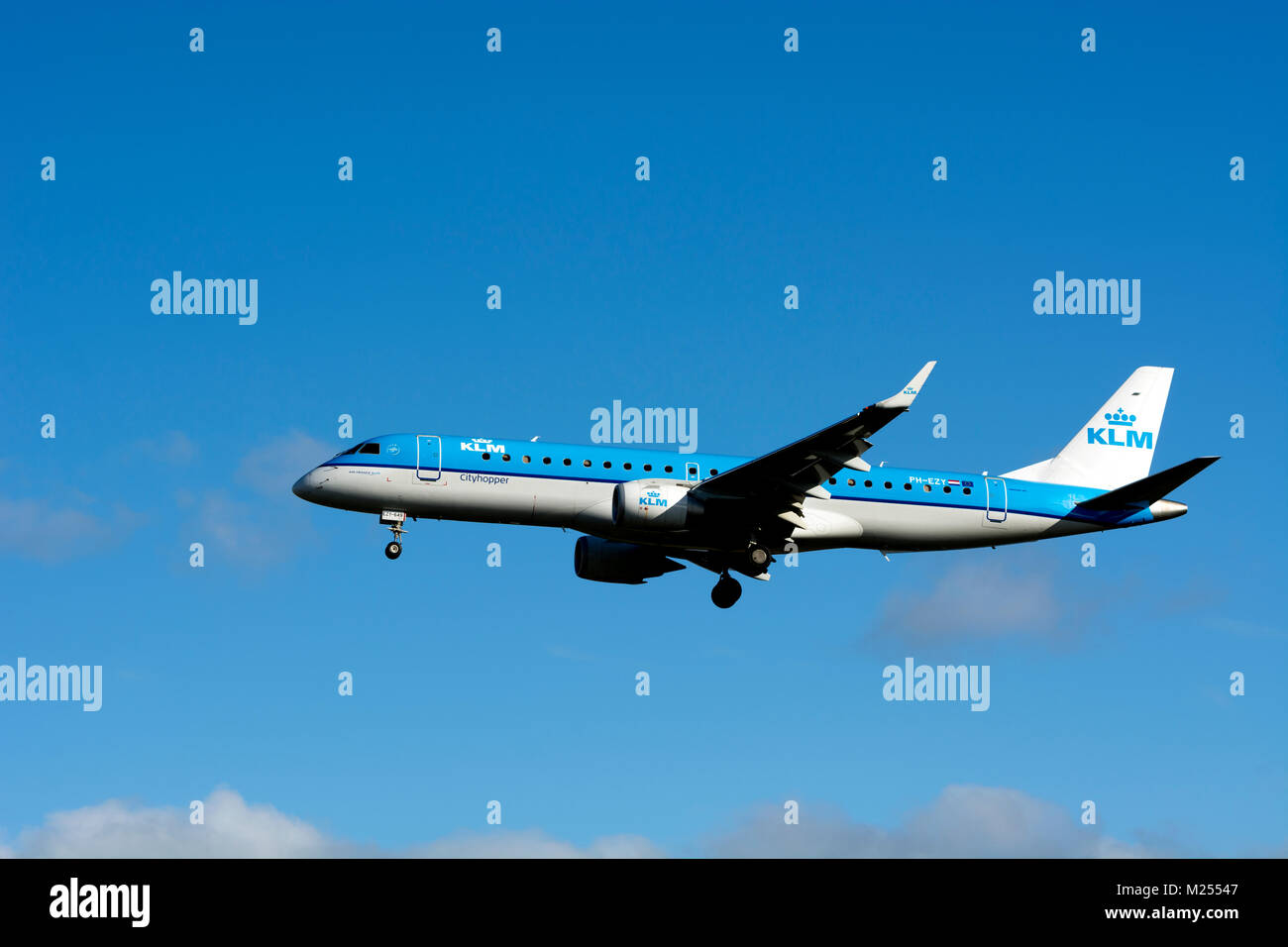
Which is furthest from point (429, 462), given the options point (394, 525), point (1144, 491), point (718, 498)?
point (1144, 491)

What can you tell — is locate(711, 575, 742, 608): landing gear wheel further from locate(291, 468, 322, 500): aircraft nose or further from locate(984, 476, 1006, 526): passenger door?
locate(291, 468, 322, 500): aircraft nose

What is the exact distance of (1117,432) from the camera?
5366cm

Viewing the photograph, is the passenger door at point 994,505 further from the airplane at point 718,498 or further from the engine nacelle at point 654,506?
the engine nacelle at point 654,506

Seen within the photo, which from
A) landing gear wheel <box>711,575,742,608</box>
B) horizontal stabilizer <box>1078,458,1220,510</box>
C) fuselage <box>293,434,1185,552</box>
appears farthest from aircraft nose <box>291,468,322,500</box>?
horizontal stabilizer <box>1078,458,1220,510</box>

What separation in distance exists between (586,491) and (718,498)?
3896mm

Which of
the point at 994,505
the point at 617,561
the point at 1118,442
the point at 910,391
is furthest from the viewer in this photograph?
the point at 1118,442

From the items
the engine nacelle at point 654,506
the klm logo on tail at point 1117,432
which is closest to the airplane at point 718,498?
the engine nacelle at point 654,506

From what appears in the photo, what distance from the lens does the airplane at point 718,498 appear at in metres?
44.5

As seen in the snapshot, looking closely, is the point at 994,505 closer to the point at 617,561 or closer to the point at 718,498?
the point at 718,498

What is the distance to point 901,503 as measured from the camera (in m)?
48.1

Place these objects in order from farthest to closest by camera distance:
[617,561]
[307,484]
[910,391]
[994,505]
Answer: [617,561] → [994,505] → [307,484] → [910,391]
